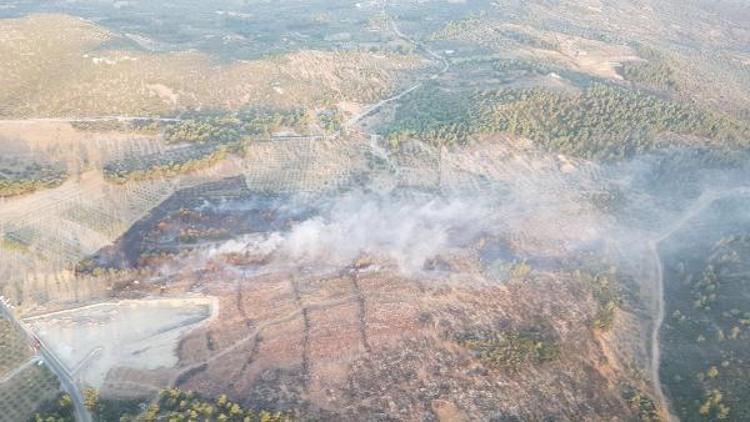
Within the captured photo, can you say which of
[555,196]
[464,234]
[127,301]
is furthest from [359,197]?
[127,301]

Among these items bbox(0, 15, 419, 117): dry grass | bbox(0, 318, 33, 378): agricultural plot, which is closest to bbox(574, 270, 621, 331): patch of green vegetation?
bbox(0, 318, 33, 378): agricultural plot

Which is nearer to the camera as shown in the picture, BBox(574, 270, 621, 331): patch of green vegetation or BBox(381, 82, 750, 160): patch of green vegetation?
BBox(574, 270, 621, 331): patch of green vegetation

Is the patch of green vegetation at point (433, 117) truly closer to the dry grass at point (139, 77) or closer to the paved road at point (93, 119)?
the dry grass at point (139, 77)

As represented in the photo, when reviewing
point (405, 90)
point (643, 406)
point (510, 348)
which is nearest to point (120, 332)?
point (510, 348)

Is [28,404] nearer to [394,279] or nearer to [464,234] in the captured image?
[394,279]

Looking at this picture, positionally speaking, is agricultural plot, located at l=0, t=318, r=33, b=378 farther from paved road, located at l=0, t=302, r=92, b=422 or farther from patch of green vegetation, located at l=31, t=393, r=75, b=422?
patch of green vegetation, located at l=31, t=393, r=75, b=422
